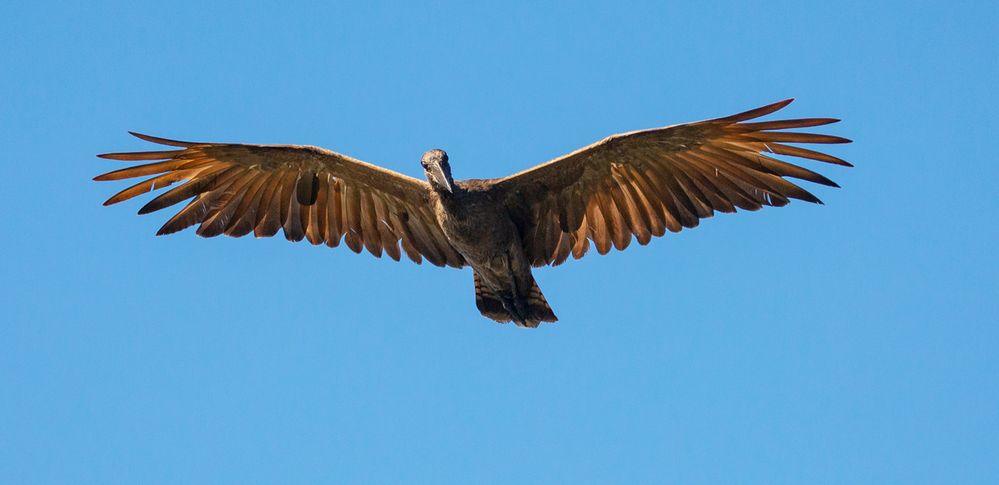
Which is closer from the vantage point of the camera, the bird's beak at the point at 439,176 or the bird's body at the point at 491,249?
the bird's beak at the point at 439,176

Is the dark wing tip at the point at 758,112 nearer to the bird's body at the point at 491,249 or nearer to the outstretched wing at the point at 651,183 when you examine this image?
the outstretched wing at the point at 651,183

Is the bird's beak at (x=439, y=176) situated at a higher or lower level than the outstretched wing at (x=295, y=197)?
lower

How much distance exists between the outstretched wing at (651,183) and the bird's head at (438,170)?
2.15 ft

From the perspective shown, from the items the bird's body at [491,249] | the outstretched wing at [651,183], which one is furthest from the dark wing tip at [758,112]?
the bird's body at [491,249]

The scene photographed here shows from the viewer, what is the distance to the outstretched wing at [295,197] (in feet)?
43.8

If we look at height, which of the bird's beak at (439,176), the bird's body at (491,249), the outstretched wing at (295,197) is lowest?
the bird's body at (491,249)

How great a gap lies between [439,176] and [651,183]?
2155 millimetres

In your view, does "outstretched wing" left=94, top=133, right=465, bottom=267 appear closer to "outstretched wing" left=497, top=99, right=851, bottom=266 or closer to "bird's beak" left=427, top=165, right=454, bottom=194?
"bird's beak" left=427, top=165, right=454, bottom=194

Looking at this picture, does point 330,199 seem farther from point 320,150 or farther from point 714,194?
point 714,194

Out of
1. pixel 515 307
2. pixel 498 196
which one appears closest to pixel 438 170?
pixel 498 196

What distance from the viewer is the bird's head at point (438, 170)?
40.6ft

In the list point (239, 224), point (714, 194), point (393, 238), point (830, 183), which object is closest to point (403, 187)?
point (393, 238)

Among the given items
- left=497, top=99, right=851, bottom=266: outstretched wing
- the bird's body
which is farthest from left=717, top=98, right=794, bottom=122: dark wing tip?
the bird's body

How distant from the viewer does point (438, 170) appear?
12375 mm
